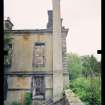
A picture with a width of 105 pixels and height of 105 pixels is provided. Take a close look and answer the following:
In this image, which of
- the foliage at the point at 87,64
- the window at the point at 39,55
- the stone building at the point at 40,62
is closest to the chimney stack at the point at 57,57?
the stone building at the point at 40,62

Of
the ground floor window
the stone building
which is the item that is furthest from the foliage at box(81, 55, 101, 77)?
the ground floor window

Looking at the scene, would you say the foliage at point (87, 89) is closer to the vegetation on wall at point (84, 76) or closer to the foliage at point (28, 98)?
the vegetation on wall at point (84, 76)

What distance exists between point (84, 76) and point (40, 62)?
0.30 m

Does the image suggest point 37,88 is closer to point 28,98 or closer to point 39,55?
point 28,98

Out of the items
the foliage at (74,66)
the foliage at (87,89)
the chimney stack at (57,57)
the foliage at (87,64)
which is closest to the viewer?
the foliage at (87,89)

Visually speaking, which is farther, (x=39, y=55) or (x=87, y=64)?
(x=39, y=55)

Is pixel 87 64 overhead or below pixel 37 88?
overhead

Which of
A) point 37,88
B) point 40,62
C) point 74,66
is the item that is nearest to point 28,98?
point 37,88

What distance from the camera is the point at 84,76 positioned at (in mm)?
1136

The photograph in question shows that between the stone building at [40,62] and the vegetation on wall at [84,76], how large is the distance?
8cm

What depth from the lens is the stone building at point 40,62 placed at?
4.16 feet

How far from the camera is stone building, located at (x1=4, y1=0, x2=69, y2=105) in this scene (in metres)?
1.27

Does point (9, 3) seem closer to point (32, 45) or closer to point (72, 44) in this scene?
point (32, 45)

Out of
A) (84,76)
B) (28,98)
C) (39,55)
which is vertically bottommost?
(28,98)
